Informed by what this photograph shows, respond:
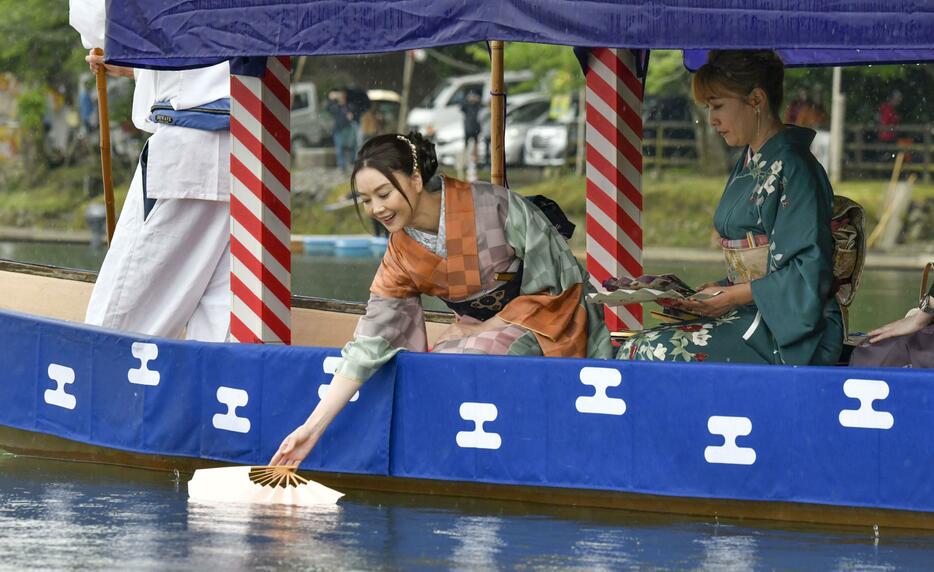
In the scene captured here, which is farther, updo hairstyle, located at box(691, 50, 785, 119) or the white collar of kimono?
the white collar of kimono

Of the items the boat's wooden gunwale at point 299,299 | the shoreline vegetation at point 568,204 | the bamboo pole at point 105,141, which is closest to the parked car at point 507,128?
the shoreline vegetation at point 568,204

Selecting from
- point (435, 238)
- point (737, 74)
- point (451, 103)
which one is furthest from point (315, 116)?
point (737, 74)

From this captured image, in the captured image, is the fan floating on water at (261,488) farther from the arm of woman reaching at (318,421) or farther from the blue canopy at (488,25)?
the blue canopy at (488,25)

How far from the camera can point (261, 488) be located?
243 inches

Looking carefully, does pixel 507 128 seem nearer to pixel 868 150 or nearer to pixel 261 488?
pixel 868 150

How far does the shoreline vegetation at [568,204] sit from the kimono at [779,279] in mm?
18274

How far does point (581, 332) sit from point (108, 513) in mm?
1729

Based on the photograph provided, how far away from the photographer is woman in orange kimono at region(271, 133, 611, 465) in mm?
6109

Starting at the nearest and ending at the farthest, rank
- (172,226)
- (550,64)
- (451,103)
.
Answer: (172,226)
(550,64)
(451,103)

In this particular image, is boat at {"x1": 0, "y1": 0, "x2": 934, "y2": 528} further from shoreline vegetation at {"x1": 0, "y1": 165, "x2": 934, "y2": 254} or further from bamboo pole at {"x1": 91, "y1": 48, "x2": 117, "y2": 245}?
shoreline vegetation at {"x1": 0, "y1": 165, "x2": 934, "y2": 254}

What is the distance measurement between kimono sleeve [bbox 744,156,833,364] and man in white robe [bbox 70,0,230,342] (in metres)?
2.58

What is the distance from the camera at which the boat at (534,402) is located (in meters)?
5.45

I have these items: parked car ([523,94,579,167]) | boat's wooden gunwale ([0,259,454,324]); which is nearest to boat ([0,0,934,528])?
boat's wooden gunwale ([0,259,454,324])

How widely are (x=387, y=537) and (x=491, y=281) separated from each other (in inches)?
43.6
